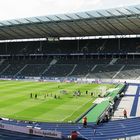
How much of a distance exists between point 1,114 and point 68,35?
68.6 metres

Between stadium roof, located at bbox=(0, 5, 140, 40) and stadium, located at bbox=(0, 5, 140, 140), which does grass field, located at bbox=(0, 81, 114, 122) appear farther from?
stadium roof, located at bbox=(0, 5, 140, 40)

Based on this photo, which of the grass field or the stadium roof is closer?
the grass field

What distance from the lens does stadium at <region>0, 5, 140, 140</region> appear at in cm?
3944

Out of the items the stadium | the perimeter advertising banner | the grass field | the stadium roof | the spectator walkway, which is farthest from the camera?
the stadium roof

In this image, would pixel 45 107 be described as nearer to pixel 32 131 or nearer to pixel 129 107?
pixel 129 107

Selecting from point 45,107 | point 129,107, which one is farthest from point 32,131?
point 129,107

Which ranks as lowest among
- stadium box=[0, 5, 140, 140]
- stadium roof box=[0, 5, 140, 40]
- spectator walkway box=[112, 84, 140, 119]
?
spectator walkway box=[112, 84, 140, 119]

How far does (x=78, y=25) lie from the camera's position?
8569cm

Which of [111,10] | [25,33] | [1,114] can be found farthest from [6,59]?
[1,114]

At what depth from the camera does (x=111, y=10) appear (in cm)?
7581

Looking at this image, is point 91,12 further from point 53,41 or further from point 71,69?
point 53,41

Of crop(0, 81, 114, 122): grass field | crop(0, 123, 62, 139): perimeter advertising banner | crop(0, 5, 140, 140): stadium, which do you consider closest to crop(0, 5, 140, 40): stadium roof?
crop(0, 5, 140, 140): stadium

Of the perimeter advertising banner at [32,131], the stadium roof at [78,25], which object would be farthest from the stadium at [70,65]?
the perimeter advertising banner at [32,131]

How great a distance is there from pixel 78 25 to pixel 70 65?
622 inches
